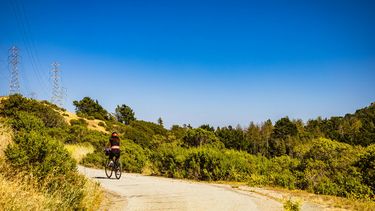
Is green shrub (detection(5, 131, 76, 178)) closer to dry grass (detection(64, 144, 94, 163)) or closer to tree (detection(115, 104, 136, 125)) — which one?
dry grass (detection(64, 144, 94, 163))

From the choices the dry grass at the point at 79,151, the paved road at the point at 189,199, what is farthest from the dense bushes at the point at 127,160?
the paved road at the point at 189,199

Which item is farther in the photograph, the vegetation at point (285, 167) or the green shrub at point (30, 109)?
the green shrub at point (30, 109)

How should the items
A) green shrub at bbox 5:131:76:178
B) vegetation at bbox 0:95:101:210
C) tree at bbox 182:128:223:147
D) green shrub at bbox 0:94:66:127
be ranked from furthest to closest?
tree at bbox 182:128:223:147, green shrub at bbox 0:94:66:127, green shrub at bbox 5:131:76:178, vegetation at bbox 0:95:101:210

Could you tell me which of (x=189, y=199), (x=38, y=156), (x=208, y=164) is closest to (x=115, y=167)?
(x=208, y=164)

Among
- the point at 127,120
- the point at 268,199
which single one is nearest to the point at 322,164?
the point at 268,199

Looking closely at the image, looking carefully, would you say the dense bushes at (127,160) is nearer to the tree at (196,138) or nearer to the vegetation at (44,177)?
the vegetation at (44,177)

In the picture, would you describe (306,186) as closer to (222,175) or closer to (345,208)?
(222,175)

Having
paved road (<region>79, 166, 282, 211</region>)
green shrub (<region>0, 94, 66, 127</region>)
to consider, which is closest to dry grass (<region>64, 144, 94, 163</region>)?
paved road (<region>79, 166, 282, 211</region>)

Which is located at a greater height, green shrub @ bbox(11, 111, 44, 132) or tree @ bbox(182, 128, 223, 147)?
tree @ bbox(182, 128, 223, 147)

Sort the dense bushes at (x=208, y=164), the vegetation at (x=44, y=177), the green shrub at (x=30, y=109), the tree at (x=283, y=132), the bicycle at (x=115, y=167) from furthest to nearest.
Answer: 1. the tree at (x=283, y=132)
2. the green shrub at (x=30, y=109)
3. the dense bushes at (x=208, y=164)
4. the bicycle at (x=115, y=167)
5. the vegetation at (x=44, y=177)

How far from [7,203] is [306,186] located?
10806 millimetres

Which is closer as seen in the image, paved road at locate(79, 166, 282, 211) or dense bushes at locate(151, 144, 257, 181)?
paved road at locate(79, 166, 282, 211)

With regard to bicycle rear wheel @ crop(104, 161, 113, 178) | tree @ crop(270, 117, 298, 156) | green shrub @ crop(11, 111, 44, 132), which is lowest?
bicycle rear wheel @ crop(104, 161, 113, 178)

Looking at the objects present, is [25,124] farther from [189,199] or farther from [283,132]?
[283,132]
